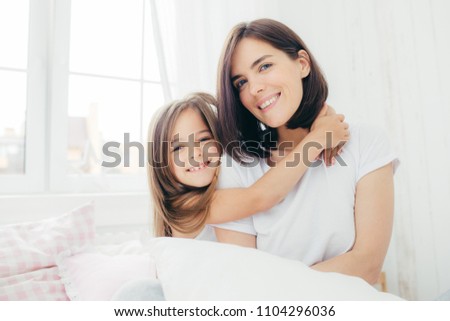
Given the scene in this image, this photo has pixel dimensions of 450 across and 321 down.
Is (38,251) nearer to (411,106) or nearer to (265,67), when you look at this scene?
(265,67)

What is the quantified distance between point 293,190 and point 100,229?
866 mm

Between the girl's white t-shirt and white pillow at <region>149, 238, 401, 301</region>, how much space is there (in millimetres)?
425

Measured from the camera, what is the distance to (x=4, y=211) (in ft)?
4.39

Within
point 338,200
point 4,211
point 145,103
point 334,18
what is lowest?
point 4,211

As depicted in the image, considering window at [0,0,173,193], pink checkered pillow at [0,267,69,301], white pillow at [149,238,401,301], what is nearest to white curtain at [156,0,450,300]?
window at [0,0,173,193]

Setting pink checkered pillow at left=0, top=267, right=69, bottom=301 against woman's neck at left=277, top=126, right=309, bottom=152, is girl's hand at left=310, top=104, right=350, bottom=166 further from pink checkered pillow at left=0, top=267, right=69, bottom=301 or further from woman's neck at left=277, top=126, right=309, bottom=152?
pink checkered pillow at left=0, top=267, right=69, bottom=301

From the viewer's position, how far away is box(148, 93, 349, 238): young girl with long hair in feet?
3.10

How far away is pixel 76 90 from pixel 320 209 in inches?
49.6

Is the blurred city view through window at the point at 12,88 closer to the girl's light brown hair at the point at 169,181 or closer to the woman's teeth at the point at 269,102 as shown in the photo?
the girl's light brown hair at the point at 169,181

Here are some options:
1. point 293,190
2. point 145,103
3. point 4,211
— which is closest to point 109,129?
point 145,103

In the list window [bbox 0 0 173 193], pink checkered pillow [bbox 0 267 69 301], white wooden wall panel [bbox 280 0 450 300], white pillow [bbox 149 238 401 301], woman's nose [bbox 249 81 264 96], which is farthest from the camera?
window [bbox 0 0 173 193]

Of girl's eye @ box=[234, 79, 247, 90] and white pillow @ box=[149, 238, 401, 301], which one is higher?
girl's eye @ box=[234, 79, 247, 90]

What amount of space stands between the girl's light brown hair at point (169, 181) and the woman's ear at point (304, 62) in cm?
31
